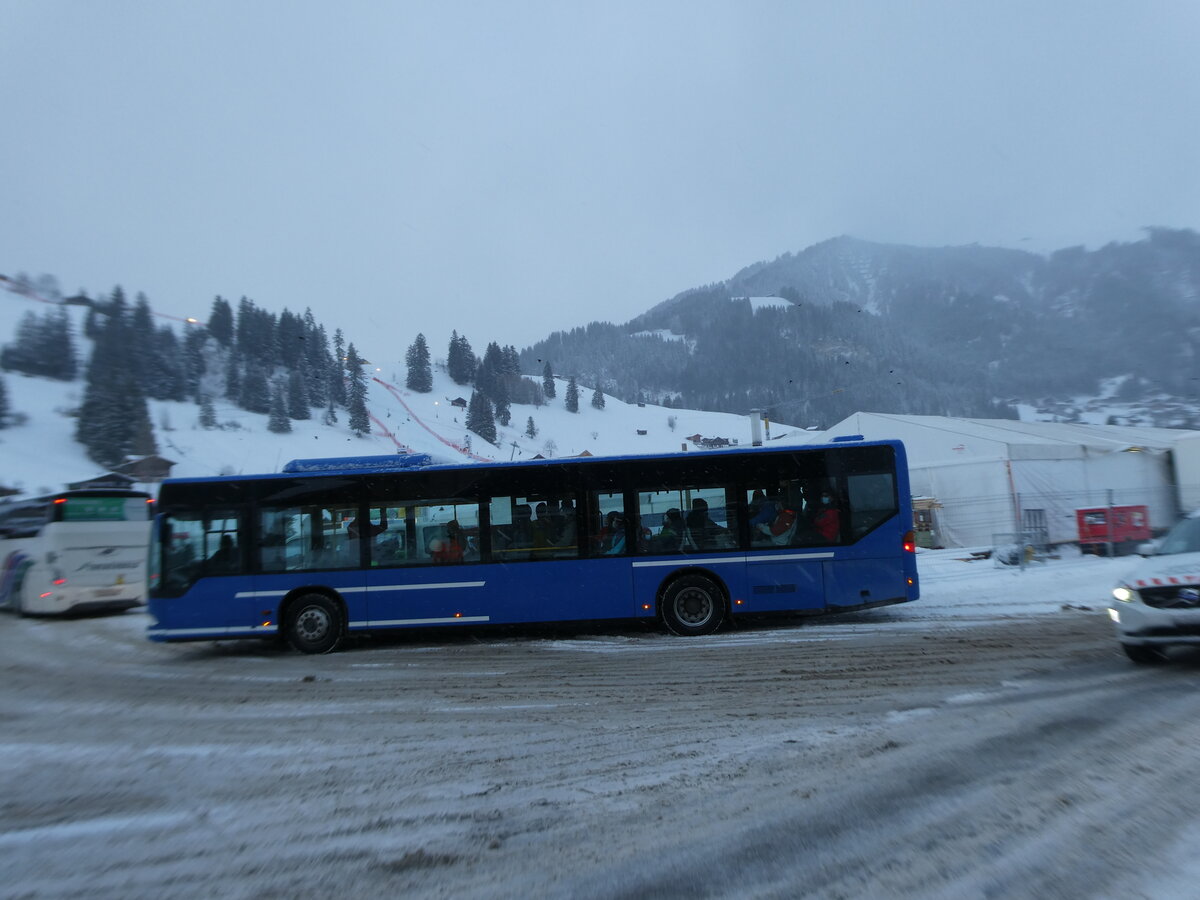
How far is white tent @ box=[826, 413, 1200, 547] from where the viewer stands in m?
24.3

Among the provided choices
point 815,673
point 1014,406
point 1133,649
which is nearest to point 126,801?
point 815,673

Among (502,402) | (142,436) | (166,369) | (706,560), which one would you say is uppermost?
(166,369)

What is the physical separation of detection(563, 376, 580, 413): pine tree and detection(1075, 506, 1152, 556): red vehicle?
1484 centimetres

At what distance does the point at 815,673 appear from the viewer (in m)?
8.78

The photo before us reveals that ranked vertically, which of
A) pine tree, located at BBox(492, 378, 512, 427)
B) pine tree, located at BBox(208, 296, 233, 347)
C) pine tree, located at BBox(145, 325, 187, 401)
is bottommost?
pine tree, located at BBox(492, 378, 512, 427)

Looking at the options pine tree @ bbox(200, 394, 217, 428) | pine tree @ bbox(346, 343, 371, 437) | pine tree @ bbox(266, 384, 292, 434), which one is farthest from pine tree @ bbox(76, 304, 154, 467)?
pine tree @ bbox(346, 343, 371, 437)

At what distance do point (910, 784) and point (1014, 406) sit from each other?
135 ft

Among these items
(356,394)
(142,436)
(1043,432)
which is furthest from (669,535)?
(1043,432)

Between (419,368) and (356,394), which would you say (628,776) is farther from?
(419,368)

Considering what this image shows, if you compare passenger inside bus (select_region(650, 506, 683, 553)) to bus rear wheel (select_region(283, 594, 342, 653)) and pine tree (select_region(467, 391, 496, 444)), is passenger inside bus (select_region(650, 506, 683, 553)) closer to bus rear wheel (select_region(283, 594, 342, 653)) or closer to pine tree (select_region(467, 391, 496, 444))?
bus rear wheel (select_region(283, 594, 342, 653))

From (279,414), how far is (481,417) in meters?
5.38

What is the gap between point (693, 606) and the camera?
483 inches

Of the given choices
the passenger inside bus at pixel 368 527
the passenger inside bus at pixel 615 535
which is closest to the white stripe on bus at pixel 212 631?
the passenger inside bus at pixel 368 527

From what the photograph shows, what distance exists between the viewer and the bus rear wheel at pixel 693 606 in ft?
39.9
